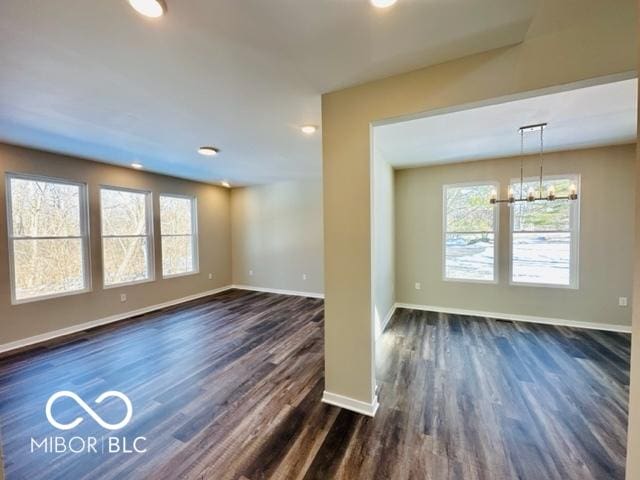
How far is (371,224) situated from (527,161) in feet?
12.0

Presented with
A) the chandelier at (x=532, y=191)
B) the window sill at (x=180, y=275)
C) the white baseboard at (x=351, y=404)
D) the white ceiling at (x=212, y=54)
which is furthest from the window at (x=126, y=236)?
the chandelier at (x=532, y=191)

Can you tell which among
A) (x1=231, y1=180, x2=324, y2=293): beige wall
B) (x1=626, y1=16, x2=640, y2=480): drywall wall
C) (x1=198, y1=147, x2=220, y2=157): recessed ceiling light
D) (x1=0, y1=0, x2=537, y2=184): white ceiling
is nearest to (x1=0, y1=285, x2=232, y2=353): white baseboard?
(x1=231, y1=180, x2=324, y2=293): beige wall

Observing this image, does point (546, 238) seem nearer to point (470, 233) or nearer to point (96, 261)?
point (470, 233)

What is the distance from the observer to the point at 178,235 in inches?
228

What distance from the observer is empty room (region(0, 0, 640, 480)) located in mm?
1573

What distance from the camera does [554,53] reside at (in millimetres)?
1588

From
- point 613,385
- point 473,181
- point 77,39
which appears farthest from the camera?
point 473,181

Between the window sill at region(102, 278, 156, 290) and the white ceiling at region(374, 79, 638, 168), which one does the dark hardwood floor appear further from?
the white ceiling at region(374, 79, 638, 168)

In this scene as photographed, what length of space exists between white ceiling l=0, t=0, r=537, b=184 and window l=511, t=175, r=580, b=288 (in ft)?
11.2

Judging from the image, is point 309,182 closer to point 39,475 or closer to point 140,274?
point 140,274

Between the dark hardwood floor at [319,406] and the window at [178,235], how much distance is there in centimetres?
195

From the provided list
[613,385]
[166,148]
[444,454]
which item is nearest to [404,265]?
[613,385]

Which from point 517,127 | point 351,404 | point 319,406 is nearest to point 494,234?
point 517,127

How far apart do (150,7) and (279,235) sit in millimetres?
5210
